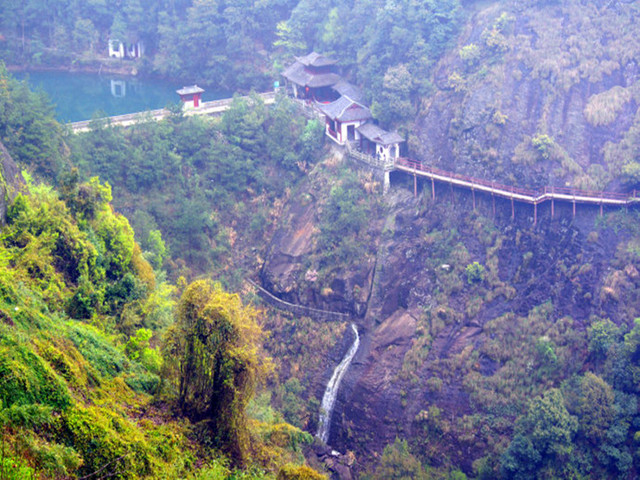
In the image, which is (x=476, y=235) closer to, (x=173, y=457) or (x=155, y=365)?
(x=155, y=365)

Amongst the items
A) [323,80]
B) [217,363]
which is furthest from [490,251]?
[217,363]

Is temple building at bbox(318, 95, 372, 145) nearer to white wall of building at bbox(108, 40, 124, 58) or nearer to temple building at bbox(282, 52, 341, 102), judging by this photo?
temple building at bbox(282, 52, 341, 102)

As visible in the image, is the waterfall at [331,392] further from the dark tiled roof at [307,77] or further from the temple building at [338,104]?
the dark tiled roof at [307,77]

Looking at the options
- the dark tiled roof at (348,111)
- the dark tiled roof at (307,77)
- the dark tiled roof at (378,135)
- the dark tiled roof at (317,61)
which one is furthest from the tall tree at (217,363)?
the dark tiled roof at (317,61)

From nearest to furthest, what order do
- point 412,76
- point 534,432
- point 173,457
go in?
point 173,457 → point 534,432 → point 412,76

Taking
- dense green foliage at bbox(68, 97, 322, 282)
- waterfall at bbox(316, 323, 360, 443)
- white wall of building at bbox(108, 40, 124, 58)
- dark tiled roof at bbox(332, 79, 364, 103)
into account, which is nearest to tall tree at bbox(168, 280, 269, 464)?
waterfall at bbox(316, 323, 360, 443)

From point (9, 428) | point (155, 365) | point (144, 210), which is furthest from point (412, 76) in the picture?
point (9, 428)
